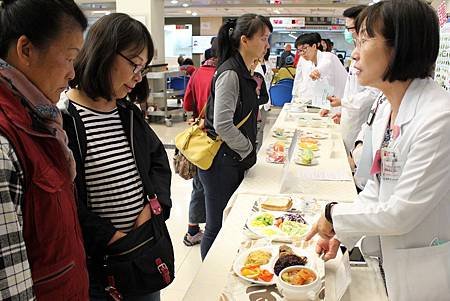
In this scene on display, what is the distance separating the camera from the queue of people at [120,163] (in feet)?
2.73

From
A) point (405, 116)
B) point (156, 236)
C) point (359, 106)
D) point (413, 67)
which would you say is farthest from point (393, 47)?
point (359, 106)

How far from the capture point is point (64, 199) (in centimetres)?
92

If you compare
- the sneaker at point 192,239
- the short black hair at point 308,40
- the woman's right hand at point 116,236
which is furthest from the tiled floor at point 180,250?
the short black hair at point 308,40

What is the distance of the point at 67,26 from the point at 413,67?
86 cm

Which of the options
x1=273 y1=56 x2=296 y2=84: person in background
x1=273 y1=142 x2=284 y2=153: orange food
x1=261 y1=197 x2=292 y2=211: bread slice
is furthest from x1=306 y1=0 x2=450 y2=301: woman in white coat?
x1=273 y1=56 x2=296 y2=84: person in background

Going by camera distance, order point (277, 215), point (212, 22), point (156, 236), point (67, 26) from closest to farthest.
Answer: point (67, 26)
point (156, 236)
point (277, 215)
point (212, 22)

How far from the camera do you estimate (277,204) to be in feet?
5.95

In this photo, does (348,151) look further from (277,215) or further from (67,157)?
(67,157)

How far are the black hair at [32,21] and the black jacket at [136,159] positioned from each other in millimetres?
434

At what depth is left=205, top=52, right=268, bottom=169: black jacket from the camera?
2.18 m

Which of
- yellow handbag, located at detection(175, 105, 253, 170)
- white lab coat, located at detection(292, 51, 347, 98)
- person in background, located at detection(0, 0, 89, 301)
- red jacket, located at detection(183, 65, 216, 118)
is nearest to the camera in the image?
person in background, located at detection(0, 0, 89, 301)

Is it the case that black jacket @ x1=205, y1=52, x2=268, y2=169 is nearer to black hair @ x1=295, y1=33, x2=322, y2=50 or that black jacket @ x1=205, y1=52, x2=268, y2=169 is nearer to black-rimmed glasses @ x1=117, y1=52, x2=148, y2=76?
black-rimmed glasses @ x1=117, y1=52, x2=148, y2=76

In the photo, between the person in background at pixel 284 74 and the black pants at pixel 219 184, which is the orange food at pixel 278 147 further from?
the person in background at pixel 284 74

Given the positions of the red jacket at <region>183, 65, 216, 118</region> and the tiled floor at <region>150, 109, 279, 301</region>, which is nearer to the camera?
the tiled floor at <region>150, 109, 279, 301</region>
